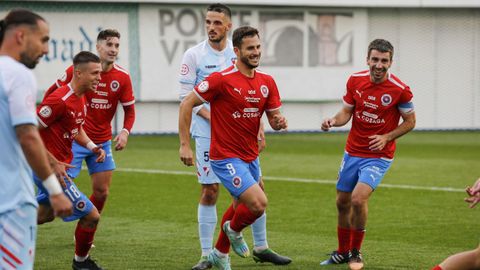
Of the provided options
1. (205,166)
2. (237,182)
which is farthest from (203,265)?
(237,182)

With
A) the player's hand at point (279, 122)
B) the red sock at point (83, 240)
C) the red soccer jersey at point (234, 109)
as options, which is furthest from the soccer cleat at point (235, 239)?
the red sock at point (83, 240)

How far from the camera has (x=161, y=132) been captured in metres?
28.2

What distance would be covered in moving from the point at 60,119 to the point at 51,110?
155 millimetres

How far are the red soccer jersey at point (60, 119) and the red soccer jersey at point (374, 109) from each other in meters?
2.84

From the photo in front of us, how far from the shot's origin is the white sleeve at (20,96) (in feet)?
19.7

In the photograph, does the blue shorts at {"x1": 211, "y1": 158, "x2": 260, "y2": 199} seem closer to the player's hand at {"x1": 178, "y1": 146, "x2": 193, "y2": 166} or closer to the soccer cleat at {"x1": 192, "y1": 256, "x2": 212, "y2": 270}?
the player's hand at {"x1": 178, "y1": 146, "x2": 193, "y2": 166}

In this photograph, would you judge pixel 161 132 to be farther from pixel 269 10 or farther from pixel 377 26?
pixel 377 26

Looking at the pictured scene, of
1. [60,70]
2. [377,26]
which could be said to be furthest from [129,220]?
[377,26]

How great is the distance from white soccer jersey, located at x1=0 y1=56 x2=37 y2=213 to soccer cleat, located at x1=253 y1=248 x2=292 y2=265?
440 cm

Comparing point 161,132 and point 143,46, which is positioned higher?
point 143,46

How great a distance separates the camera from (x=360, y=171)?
34.0 ft

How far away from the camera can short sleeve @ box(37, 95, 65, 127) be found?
9.34 meters

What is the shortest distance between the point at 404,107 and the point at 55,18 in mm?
17888

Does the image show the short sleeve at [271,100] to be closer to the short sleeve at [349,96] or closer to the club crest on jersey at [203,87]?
the club crest on jersey at [203,87]
